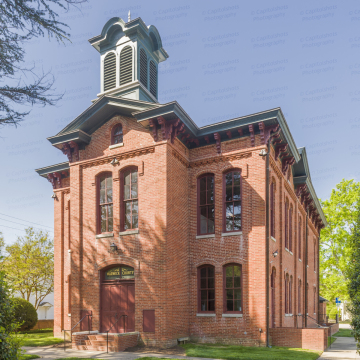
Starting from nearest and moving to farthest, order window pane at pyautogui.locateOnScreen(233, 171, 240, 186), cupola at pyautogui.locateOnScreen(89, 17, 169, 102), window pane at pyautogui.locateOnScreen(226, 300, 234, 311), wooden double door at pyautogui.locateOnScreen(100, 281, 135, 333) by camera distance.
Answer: wooden double door at pyautogui.locateOnScreen(100, 281, 135, 333) < window pane at pyautogui.locateOnScreen(226, 300, 234, 311) < window pane at pyautogui.locateOnScreen(233, 171, 240, 186) < cupola at pyautogui.locateOnScreen(89, 17, 169, 102)

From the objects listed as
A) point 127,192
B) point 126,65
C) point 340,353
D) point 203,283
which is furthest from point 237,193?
point 126,65

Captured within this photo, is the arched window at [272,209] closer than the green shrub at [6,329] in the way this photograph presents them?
No

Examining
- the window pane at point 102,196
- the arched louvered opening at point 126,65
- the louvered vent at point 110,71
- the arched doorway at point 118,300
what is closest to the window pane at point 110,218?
the window pane at point 102,196

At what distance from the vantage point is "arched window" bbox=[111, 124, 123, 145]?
20359mm

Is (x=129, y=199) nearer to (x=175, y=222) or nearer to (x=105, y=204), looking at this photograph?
(x=105, y=204)

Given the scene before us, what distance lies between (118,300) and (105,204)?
4.49 m

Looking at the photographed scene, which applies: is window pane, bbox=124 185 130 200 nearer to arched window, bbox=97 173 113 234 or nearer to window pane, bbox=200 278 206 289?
arched window, bbox=97 173 113 234

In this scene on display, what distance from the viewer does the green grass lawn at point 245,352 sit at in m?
14.5

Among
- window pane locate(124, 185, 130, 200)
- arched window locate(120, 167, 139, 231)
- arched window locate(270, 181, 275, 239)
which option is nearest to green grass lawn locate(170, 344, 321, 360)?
arched window locate(270, 181, 275, 239)

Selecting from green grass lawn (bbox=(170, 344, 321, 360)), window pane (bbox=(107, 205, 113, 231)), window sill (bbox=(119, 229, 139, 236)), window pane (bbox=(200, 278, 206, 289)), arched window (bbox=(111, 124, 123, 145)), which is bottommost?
→ green grass lawn (bbox=(170, 344, 321, 360))

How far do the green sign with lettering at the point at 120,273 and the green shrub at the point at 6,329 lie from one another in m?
9.98

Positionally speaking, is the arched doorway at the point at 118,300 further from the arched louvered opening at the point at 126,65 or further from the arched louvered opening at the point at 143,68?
the arched louvered opening at the point at 143,68

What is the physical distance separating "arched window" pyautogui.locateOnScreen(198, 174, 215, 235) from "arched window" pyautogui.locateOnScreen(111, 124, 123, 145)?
4.46 m

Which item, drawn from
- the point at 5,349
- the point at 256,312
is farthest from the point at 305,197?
the point at 5,349
